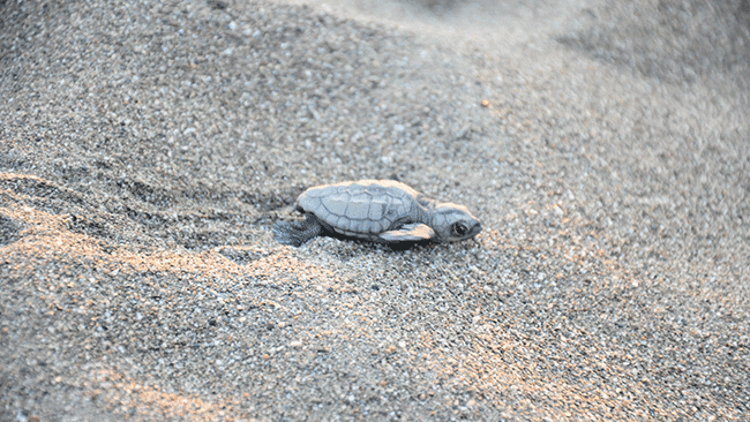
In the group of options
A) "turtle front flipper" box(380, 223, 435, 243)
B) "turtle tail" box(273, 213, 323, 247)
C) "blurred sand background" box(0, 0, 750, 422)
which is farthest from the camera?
"turtle tail" box(273, 213, 323, 247)

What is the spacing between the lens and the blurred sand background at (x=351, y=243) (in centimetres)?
232

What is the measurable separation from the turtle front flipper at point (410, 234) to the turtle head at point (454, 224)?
10 centimetres

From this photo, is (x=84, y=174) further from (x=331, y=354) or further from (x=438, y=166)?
(x=438, y=166)

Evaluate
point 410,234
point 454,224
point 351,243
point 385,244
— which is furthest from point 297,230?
point 454,224

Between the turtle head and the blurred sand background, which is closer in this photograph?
the blurred sand background

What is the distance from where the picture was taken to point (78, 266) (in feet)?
8.13

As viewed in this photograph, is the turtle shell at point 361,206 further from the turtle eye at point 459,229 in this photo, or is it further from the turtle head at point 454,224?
the turtle eye at point 459,229

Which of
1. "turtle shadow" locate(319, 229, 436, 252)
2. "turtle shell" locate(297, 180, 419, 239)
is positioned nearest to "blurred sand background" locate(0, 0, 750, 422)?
"turtle shadow" locate(319, 229, 436, 252)

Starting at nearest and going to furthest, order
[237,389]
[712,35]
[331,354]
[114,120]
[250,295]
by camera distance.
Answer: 1. [237,389]
2. [331,354]
3. [250,295]
4. [114,120]
5. [712,35]

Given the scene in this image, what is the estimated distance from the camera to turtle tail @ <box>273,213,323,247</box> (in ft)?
10.6

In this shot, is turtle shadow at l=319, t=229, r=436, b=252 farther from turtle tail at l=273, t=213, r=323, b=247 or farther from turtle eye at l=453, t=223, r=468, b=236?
turtle eye at l=453, t=223, r=468, b=236

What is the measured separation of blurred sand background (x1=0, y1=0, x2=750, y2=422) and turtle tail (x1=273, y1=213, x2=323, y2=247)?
105mm

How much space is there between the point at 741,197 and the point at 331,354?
4.27 metres

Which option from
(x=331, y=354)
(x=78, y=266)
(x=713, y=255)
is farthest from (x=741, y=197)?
(x=78, y=266)
